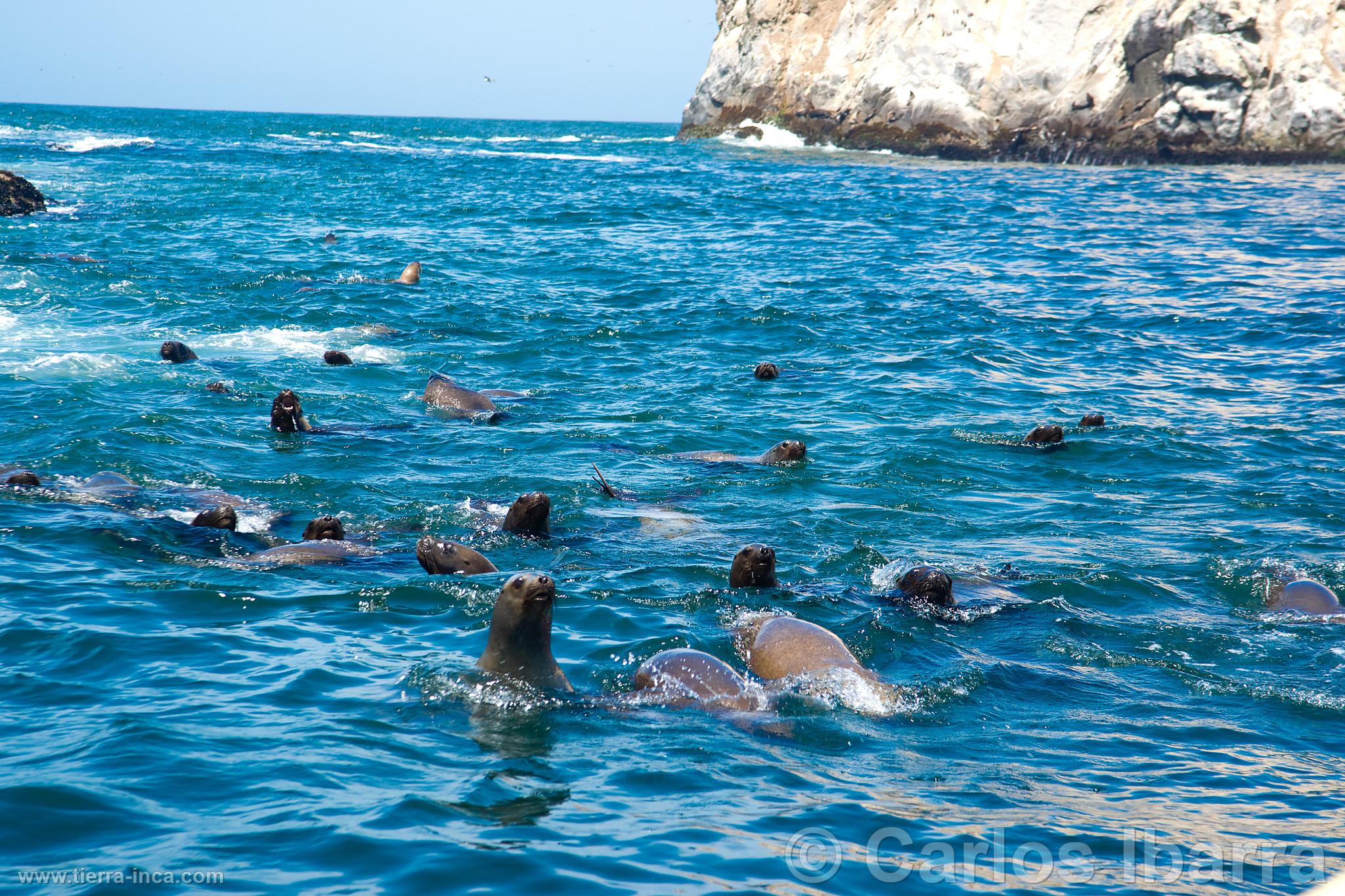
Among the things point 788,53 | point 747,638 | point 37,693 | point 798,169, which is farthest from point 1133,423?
point 788,53

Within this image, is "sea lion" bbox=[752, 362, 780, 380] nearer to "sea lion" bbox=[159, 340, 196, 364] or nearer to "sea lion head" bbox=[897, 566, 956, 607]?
"sea lion head" bbox=[897, 566, 956, 607]

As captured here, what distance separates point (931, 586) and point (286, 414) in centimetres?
722

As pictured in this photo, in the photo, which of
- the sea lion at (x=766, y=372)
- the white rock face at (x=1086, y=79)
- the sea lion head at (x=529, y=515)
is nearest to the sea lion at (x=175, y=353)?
the sea lion at (x=766, y=372)

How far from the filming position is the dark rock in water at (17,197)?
91.8 feet

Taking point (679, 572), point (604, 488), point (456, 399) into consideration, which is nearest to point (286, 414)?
point (456, 399)

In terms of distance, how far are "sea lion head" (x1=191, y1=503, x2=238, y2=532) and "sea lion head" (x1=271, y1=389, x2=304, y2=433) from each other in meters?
3.02

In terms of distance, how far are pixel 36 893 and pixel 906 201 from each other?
110 feet

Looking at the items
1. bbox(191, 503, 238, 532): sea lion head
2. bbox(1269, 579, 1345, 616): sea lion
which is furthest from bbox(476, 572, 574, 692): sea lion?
bbox(1269, 579, 1345, 616): sea lion

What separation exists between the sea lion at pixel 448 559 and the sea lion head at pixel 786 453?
13.3 feet

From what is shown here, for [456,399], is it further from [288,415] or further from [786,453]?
[786,453]

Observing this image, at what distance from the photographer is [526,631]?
246 inches

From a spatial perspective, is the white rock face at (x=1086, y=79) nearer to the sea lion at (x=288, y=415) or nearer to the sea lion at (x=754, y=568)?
the sea lion at (x=288, y=415)

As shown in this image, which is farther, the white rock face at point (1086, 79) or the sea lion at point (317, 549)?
the white rock face at point (1086, 79)

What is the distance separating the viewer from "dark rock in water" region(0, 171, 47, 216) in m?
28.0
